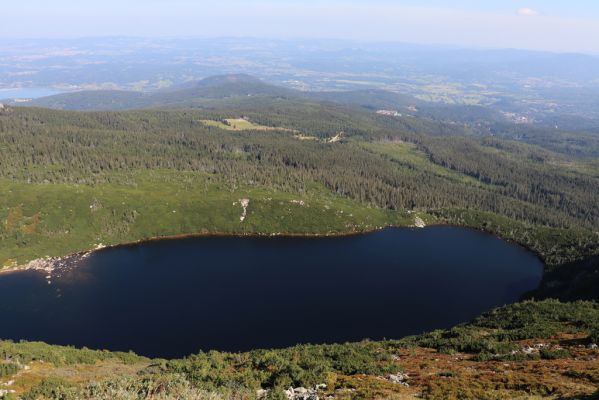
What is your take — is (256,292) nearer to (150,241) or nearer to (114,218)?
(150,241)

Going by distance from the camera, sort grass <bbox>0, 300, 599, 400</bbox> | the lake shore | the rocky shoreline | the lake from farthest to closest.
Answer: the lake shore
the rocky shoreline
the lake
grass <bbox>0, 300, 599, 400</bbox>

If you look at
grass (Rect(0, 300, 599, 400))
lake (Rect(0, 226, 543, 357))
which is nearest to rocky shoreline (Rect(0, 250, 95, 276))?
lake (Rect(0, 226, 543, 357))

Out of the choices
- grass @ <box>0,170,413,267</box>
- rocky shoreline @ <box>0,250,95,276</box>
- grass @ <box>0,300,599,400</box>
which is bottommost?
rocky shoreline @ <box>0,250,95,276</box>

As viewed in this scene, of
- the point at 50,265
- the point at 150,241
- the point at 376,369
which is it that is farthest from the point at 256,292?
the point at 376,369

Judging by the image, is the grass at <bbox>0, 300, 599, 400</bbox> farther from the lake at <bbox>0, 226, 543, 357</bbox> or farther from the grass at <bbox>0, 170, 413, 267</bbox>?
the grass at <bbox>0, 170, 413, 267</bbox>

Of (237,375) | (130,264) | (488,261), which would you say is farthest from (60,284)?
(488,261)

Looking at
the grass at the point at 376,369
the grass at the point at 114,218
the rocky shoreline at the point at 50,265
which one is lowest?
the rocky shoreline at the point at 50,265

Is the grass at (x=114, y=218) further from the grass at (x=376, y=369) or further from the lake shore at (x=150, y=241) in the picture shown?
the grass at (x=376, y=369)

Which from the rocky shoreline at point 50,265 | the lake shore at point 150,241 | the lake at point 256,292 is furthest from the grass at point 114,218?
the lake at point 256,292
